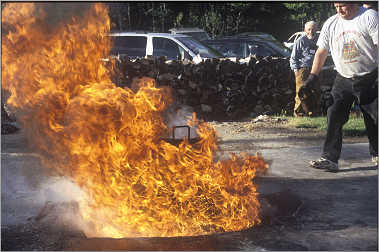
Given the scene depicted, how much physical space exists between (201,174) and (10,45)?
282 cm

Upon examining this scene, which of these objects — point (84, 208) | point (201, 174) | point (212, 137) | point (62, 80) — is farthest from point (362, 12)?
point (84, 208)

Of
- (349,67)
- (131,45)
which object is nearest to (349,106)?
(349,67)

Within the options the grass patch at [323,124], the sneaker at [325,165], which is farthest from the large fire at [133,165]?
the grass patch at [323,124]

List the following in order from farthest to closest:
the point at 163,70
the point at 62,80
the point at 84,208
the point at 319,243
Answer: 1. the point at 163,70
2. the point at 62,80
3. the point at 84,208
4. the point at 319,243

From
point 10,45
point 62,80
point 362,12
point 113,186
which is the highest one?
point 362,12

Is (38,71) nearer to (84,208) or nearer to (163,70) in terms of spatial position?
(84,208)

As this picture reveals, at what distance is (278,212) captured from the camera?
14.1 ft

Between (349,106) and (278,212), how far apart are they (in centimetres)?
211

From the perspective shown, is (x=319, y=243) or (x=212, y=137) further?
(x=212, y=137)

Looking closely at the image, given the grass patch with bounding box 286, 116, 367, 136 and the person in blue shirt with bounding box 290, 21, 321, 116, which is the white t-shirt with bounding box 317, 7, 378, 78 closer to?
the grass patch with bounding box 286, 116, 367, 136

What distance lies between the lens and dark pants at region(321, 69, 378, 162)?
17.8 ft

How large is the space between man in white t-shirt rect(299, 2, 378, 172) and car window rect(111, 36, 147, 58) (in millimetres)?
6435

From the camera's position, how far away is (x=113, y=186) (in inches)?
160

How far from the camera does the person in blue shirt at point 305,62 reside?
9.34 m
